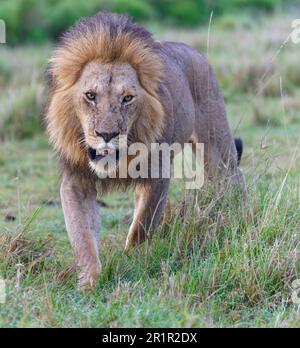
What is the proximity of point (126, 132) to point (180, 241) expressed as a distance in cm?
72

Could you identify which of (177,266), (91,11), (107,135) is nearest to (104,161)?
(107,135)

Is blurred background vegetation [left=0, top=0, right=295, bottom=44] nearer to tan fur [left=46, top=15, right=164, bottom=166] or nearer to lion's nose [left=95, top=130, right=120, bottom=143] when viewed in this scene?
tan fur [left=46, top=15, right=164, bottom=166]

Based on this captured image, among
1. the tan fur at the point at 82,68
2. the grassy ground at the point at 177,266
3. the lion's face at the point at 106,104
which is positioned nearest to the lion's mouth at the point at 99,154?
the lion's face at the point at 106,104

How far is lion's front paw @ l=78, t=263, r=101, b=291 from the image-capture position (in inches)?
177

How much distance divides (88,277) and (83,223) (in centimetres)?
35

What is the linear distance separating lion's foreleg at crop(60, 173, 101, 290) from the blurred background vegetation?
10674 millimetres

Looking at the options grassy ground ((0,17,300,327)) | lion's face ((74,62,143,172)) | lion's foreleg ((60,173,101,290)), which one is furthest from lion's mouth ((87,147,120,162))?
grassy ground ((0,17,300,327))

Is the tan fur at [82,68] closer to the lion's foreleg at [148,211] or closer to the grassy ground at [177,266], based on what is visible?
the lion's foreleg at [148,211]

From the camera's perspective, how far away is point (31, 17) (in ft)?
52.2

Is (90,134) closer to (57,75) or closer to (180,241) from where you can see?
(57,75)

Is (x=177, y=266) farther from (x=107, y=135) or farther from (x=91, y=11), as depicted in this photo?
(x=91, y=11)

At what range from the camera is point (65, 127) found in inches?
187

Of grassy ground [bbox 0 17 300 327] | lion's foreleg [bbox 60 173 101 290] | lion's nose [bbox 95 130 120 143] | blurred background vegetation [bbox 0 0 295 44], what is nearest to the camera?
grassy ground [bbox 0 17 300 327]
